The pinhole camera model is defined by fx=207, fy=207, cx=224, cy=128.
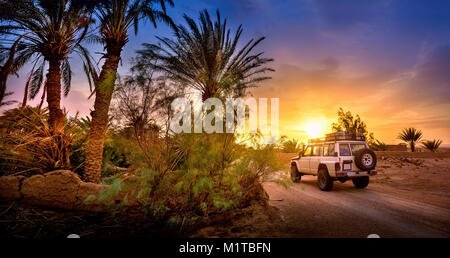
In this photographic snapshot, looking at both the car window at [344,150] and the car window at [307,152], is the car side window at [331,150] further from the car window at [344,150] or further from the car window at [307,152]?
the car window at [307,152]

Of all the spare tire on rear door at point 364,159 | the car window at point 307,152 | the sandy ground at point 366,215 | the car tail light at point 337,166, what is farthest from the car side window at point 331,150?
the sandy ground at point 366,215

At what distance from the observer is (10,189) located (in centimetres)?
441

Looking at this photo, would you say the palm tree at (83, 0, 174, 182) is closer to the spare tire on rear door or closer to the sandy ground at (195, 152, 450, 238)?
the sandy ground at (195, 152, 450, 238)

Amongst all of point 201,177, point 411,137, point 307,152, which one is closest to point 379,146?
point 411,137

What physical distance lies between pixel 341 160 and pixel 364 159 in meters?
0.81

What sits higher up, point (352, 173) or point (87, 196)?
point (352, 173)

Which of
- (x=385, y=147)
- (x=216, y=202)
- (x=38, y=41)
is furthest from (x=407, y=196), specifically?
(x=385, y=147)

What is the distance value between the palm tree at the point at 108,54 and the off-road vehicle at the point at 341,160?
778cm

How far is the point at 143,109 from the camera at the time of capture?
506cm

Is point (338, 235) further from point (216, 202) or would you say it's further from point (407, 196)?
point (407, 196)

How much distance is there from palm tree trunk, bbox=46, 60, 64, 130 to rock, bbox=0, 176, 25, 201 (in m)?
3.33

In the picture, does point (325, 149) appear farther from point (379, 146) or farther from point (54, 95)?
point (379, 146)

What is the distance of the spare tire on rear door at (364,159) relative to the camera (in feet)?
24.6

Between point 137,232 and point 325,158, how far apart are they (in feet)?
23.8
